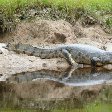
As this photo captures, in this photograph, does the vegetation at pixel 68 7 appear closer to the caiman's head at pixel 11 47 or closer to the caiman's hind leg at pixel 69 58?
the caiman's head at pixel 11 47

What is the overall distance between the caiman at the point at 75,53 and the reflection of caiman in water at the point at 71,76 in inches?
30.4

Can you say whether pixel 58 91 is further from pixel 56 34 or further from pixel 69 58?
pixel 56 34

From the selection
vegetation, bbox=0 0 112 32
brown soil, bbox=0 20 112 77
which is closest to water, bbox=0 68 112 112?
brown soil, bbox=0 20 112 77

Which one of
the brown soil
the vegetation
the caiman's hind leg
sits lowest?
the caiman's hind leg

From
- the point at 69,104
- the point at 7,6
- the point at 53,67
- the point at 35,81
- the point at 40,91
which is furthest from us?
the point at 7,6

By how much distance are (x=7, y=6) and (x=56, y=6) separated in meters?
1.53

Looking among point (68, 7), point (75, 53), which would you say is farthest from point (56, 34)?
point (75, 53)

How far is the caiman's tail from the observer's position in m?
14.3

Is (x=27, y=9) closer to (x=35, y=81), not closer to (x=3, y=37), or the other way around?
(x=3, y=37)

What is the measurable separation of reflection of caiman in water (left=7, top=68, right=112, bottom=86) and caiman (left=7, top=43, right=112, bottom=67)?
0.77m

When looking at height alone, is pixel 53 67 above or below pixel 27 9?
below

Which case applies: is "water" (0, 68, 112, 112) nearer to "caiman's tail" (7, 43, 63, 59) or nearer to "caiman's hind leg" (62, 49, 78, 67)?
"caiman's hind leg" (62, 49, 78, 67)

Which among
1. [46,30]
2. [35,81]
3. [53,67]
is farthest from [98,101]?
[46,30]

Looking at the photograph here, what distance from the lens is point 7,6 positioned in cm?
1512
